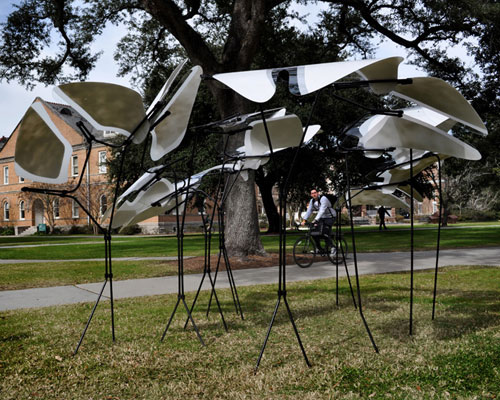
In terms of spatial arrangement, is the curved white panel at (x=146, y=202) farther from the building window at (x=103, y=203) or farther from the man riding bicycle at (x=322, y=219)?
the building window at (x=103, y=203)

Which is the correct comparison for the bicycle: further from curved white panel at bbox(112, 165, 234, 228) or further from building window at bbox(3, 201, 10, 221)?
building window at bbox(3, 201, 10, 221)

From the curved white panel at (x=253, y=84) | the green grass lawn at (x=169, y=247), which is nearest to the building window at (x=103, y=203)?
the green grass lawn at (x=169, y=247)

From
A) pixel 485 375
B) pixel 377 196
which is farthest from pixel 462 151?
pixel 485 375

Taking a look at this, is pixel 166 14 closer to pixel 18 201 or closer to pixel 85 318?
pixel 85 318

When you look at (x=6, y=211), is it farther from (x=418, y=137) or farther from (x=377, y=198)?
(x=418, y=137)

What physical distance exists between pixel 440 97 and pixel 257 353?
9.13ft

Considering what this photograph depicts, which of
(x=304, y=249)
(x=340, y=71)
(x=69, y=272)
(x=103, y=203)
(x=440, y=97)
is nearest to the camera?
(x=340, y=71)

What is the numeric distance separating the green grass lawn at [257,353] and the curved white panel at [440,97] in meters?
2.06

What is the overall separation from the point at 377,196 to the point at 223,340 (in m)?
2.62

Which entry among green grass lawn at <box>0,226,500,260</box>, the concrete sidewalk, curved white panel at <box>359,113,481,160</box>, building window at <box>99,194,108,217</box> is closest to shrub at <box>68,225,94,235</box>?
building window at <box>99,194,108,217</box>

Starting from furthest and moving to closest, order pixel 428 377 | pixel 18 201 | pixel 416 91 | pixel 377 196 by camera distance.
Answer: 1. pixel 18 201
2. pixel 377 196
3. pixel 416 91
4. pixel 428 377

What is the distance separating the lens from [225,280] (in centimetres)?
926

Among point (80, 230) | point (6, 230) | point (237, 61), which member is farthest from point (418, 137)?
point (6, 230)

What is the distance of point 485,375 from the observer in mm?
3502
